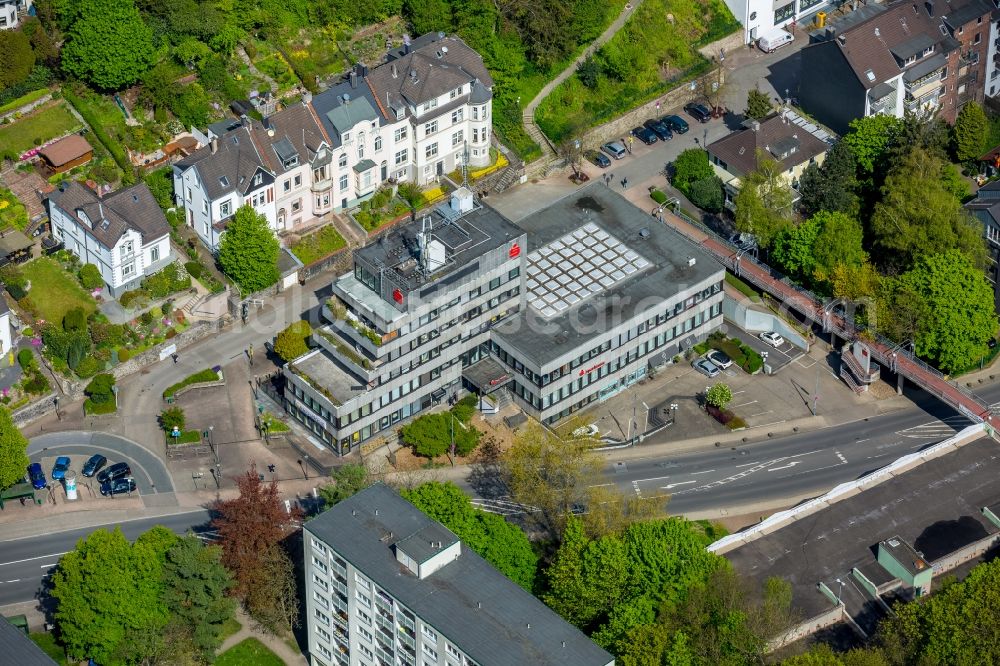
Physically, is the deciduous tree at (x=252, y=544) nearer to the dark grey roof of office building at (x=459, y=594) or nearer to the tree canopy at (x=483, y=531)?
the dark grey roof of office building at (x=459, y=594)

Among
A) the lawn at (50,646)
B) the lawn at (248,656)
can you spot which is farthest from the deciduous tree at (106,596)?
the lawn at (248,656)

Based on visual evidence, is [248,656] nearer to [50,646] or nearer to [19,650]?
[50,646]

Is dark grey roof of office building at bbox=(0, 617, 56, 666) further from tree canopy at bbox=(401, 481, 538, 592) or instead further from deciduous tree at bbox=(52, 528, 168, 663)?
tree canopy at bbox=(401, 481, 538, 592)

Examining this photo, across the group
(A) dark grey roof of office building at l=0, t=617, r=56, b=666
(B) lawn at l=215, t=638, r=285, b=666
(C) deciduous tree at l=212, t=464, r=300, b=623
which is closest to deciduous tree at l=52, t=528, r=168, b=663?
(C) deciduous tree at l=212, t=464, r=300, b=623

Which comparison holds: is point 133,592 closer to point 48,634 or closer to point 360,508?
point 48,634

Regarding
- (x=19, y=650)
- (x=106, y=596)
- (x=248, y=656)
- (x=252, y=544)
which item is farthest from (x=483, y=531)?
(x=19, y=650)

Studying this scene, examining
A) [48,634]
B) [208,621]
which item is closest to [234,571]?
[208,621]
